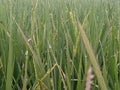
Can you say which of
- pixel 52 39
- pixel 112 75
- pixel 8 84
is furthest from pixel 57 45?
pixel 8 84

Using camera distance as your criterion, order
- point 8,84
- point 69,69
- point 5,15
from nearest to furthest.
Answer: point 8,84, point 69,69, point 5,15

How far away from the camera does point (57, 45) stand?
2.00ft

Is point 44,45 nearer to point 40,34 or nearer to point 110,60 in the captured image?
point 40,34

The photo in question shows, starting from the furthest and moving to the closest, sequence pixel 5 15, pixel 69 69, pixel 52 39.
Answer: pixel 5 15
pixel 52 39
pixel 69 69

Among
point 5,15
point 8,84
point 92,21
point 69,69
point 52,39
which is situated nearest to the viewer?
point 8,84

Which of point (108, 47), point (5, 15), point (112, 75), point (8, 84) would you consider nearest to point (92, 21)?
point (108, 47)

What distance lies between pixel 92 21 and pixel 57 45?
0.45ft

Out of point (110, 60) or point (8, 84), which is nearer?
point (8, 84)

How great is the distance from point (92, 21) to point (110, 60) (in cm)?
14

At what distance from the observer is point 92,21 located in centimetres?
69

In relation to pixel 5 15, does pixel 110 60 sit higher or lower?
lower

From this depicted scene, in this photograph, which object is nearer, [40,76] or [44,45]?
[40,76]

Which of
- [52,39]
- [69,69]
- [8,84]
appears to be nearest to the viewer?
[8,84]

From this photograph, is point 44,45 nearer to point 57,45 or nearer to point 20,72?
point 57,45
